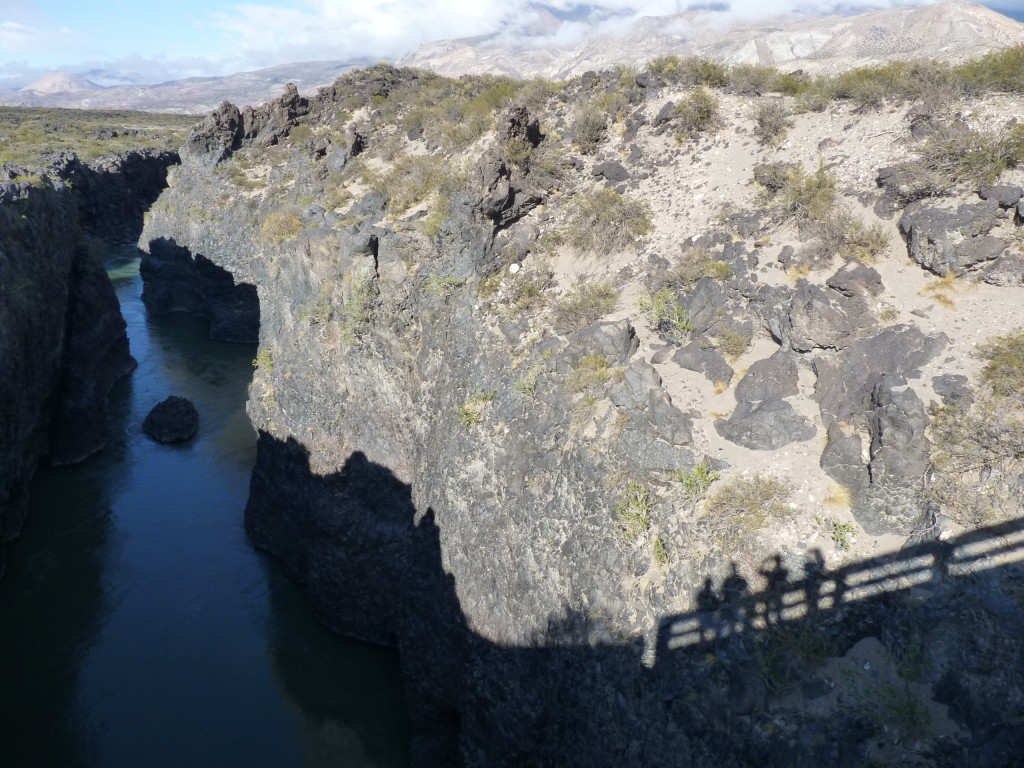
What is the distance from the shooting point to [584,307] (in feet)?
44.3

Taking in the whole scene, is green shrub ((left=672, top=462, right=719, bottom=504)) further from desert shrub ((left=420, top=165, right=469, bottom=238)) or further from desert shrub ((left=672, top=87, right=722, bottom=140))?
desert shrub ((left=672, top=87, right=722, bottom=140))

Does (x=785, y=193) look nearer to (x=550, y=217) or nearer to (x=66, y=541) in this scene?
(x=550, y=217)

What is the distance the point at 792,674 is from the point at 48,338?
2972 cm

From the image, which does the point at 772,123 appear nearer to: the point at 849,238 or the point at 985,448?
the point at 849,238

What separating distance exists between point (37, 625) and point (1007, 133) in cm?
2953

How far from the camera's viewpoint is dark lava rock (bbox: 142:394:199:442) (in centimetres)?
2933

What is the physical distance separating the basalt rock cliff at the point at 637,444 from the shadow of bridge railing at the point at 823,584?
4cm

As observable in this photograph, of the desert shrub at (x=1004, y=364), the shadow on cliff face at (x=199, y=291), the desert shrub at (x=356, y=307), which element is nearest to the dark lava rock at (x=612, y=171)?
the desert shrub at (x=356, y=307)

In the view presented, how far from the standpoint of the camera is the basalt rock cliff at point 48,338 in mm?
21203

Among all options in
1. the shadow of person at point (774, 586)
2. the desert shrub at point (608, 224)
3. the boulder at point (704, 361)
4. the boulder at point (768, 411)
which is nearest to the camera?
the shadow of person at point (774, 586)

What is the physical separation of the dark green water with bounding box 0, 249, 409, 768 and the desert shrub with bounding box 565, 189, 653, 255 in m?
13.6

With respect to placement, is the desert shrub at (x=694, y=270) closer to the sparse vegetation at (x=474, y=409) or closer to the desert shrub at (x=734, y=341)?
the desert shrub at (x=734, y=341)

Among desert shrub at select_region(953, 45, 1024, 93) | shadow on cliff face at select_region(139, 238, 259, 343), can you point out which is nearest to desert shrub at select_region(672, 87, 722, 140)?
desert shrub at select_region(953, 45, 1024, 93)

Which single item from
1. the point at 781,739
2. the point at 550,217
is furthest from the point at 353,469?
the point at 781,739
